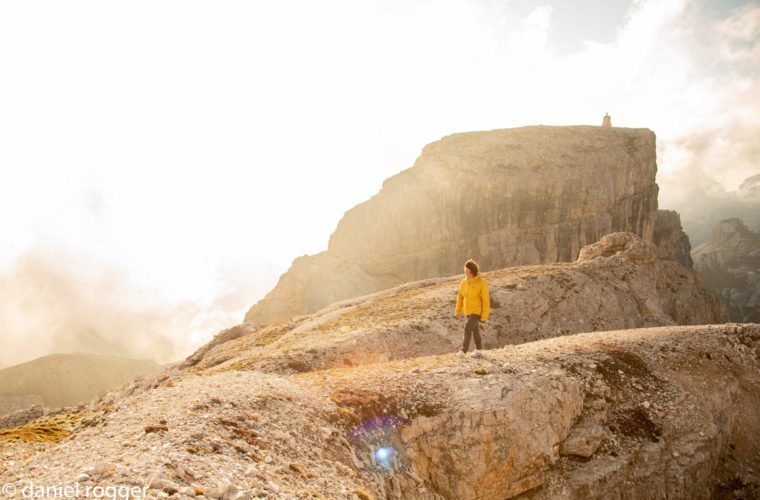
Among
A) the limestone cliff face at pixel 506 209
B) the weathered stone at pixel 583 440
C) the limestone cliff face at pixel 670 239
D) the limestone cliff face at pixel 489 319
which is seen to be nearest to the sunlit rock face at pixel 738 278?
the limestone cliff face at pixel 670 239

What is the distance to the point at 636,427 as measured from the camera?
14836 mm

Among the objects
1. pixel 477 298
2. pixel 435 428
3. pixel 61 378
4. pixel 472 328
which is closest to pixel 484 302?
pixel 477 298

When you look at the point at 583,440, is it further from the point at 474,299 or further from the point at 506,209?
the point at 506,209

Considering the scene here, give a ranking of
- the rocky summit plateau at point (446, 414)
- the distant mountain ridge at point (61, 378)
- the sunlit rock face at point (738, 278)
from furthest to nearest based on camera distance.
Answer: the sunlit rock face at point (738, 278) → the distant mountain ridge at point (61, 378) → the rocky summit plateau at point (446, 414)

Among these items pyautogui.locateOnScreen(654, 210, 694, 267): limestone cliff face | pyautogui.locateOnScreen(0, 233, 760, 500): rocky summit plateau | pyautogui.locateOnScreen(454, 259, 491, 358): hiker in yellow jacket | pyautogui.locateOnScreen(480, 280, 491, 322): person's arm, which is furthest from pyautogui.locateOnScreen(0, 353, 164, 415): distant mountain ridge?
pyautogui.locateOnScreen(654, 210, 694, 267): limestone cliff face

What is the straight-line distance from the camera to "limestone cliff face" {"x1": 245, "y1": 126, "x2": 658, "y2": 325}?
85812 millimetres

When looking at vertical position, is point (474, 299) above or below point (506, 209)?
below

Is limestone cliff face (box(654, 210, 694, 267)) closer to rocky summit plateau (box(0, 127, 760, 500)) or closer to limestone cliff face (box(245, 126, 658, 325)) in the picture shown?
limestone cliff face (box(245, 126, 658, 325))

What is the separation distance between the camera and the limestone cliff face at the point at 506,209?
85.8m

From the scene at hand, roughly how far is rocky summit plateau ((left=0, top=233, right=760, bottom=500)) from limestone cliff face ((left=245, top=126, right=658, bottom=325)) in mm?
64633

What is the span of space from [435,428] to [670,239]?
396ft

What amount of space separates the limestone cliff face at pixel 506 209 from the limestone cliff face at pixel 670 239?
16.5m

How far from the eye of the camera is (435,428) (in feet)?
38.8

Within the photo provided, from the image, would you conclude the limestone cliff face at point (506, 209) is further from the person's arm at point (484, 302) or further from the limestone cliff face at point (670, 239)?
the person's arm at point (484, 302)
